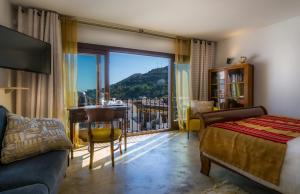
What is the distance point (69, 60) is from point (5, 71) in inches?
37.3

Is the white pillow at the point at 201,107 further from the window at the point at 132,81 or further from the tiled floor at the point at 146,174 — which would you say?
the tiled floor at the point at 146,174

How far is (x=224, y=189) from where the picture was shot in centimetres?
194

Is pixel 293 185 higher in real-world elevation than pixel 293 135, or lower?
lower

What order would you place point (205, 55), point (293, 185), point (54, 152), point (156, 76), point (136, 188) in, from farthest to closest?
point (156, 76), point (205, 55), point (136, 188), point (54, 152), point (293, 185)

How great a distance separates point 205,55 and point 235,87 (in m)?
1.15

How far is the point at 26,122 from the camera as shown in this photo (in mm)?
1715

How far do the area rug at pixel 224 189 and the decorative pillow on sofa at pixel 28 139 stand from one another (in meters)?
1.49

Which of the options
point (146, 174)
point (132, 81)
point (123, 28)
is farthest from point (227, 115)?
point (132, 81)

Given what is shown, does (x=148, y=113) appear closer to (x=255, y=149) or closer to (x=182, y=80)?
(x=182, y=80)

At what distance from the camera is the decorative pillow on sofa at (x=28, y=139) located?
1.50 m

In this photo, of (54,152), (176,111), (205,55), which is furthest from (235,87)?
(54,152)

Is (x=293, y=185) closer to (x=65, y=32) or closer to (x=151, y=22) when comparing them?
(x=151, y=22)

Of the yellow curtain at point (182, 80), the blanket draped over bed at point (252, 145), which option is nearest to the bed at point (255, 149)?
the blanket draped over bed at point (252, 145)

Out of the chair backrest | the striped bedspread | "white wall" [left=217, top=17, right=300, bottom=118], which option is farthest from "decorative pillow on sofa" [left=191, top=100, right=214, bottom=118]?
the striped bedspread
